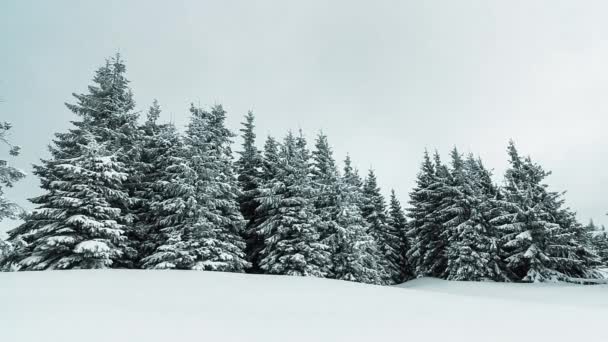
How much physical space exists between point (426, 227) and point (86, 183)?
83.1 feet

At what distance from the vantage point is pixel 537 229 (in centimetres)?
2273

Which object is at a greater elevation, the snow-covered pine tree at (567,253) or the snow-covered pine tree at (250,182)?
the snow-covered pine tree at (250,182)

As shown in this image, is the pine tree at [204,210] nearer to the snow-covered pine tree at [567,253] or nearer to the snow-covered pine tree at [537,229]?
the snow-covered pine tree at [537,229]

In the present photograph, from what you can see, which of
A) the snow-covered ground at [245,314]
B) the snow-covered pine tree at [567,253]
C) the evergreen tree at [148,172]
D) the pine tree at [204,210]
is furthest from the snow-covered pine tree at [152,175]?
the snow-covered pine tree at [567,253]

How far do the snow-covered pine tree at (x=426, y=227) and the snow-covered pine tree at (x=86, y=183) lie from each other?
23.0 metres

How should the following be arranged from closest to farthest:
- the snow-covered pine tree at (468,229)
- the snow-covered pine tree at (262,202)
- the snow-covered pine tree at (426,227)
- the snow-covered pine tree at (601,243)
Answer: the snow-covered pine tree at (262,202), the snow-covered pine tree at (468,229), the snow-covered pine tree at (426,227), the snow-covered pine tree at (601,243)

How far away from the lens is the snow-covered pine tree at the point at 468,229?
957 inches

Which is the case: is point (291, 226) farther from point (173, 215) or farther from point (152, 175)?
point (152, 175)

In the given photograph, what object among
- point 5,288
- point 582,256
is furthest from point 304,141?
point 582,256

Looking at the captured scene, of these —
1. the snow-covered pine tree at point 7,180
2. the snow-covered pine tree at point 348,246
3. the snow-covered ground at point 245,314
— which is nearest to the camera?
the snow-covered ground at point 245,314

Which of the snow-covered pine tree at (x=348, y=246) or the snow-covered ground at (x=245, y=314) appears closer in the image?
the snow-covered ground at (x=245, y=314)

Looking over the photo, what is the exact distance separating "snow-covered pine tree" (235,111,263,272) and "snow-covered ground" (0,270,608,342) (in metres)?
12.4

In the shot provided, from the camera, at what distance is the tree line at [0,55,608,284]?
1467cm

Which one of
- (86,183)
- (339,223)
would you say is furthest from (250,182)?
(86,183)
